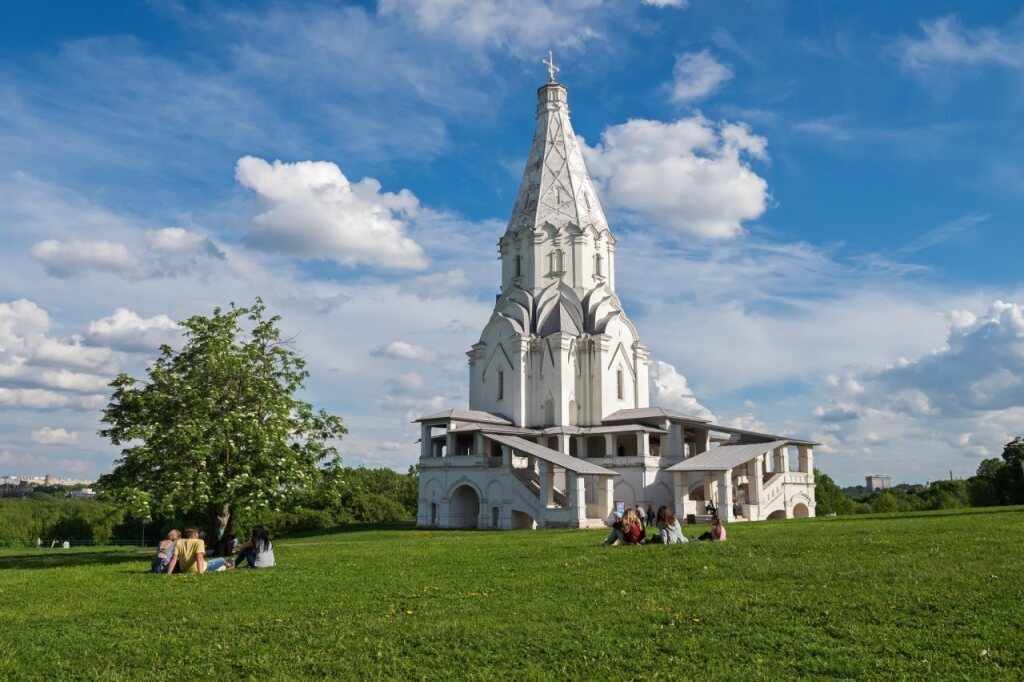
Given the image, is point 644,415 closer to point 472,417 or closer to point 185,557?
point 472,417

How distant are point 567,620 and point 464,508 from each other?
3690 centimetres

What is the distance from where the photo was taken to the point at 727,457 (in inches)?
1628

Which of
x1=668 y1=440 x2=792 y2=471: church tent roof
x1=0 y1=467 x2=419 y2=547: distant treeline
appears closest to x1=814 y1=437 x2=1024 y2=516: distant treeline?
x1=668 y1=440 x2=792 y2=471: church tent roof

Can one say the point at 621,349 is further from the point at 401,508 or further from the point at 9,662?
the point at 9,662

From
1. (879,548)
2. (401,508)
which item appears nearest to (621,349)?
(401,508)

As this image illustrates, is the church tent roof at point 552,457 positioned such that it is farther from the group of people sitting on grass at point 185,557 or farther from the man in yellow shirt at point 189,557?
the man in yellow shirt at point 189,557

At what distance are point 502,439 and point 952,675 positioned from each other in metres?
35.2

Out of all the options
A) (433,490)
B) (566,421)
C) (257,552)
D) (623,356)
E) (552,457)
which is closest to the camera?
(257,552)

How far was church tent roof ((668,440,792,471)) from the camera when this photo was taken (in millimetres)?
39812

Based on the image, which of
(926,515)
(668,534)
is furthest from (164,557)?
(926,515)

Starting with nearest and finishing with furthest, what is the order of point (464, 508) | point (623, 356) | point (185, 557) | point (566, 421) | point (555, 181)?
1. point (185, 557)
2. point (464, 508)
3. point (566, 421)
4. point (623, 356)
5. point (555, 181)

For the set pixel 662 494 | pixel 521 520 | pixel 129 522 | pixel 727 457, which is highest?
pixel 727 457

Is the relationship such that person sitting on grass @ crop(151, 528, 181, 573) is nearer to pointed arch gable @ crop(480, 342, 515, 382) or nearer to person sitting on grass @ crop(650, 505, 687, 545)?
person sitting on grass @ crop(650, 505, 687, 545)

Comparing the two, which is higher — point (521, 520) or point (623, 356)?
point (623, 356)
